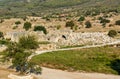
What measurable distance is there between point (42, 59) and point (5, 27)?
240ft

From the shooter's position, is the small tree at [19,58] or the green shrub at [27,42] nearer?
the small tree at [19,58]

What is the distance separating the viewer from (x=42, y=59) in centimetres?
7881

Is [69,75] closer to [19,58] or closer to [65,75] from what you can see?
[65,75]

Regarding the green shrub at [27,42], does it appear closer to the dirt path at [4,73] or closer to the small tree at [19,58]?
the small tree at [19,58]

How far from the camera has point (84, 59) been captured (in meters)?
79.6

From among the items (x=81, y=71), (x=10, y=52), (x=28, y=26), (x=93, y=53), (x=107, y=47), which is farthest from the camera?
(x=28, y=26)

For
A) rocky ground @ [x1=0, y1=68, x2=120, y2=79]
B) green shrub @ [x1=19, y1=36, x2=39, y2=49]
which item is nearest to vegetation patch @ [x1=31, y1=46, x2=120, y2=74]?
rocky ground @ [x1=0, y1=68, x2=120, y2=79]

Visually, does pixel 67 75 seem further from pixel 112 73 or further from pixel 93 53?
pixel 93 53

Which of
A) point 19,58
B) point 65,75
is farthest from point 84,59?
point 19,58

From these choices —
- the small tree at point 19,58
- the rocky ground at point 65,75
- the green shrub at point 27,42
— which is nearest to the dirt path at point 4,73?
the rocky ground at point 65,75

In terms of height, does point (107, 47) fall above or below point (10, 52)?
below

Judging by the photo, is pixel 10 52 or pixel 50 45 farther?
pixel 50 45

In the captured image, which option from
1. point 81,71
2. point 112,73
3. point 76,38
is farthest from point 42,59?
point 76,38

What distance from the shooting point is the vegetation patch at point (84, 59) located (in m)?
72.7
